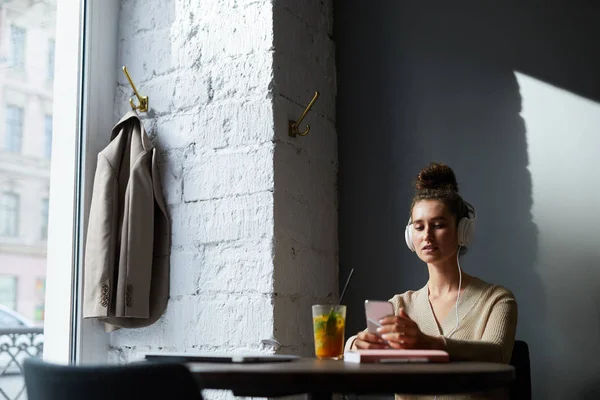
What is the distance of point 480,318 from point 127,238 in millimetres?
1232

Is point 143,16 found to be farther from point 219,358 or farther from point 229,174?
point 219,358

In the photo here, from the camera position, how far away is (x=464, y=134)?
260 cm

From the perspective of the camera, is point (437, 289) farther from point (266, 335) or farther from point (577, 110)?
point (577, 110)

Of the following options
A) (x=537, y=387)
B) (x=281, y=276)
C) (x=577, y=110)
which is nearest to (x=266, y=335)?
(x=281, y=276)

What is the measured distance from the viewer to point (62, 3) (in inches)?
111

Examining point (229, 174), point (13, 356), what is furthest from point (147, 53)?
point (13, 356)

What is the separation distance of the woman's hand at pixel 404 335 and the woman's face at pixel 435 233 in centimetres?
54

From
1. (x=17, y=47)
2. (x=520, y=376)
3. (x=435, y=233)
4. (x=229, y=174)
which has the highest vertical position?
(x=17, y=47)

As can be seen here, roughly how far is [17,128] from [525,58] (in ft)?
5.71

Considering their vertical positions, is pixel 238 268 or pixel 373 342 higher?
pixel 238 268

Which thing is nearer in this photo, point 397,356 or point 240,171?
point 397,356

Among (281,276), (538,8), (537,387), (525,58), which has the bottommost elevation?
(537,387)

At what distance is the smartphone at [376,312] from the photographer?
5.34 feet

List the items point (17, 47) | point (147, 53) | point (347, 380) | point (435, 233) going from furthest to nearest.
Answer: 1. point (147, 53)
2. point (17, 47)
3. point (435, 233)
4. point (347, 380)
